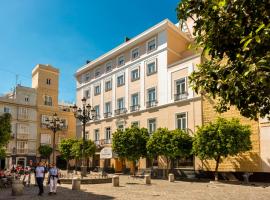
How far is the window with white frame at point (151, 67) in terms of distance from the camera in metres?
35.4

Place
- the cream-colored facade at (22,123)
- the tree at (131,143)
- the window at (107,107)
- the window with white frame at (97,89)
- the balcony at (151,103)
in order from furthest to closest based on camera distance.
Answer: the cream-colored facade at (22,123) < the window with white frame at (97,89) < the window at (107,107) < the balcony at (151,103) < the tree at (131,143)

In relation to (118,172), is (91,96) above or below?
above

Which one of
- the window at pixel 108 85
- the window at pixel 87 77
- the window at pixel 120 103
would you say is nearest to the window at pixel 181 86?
the window at pixel 120 103

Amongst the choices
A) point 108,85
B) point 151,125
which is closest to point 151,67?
point 151,125

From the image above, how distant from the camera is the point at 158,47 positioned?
34.9 meters

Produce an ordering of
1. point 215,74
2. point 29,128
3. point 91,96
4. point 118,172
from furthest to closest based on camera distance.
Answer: point 29,128
point 91,96
point 118,172
point 215,74

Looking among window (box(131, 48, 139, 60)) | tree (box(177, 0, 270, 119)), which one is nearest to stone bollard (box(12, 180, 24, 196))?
tree (box(177, 0, 270, 119))

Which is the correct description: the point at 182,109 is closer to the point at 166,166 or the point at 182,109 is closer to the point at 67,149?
the point at 166,166

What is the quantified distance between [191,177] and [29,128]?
33.8 meters

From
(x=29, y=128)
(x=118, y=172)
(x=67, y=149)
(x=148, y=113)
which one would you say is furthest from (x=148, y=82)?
(x=29, y=128)

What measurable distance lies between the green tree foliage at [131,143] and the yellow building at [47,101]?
28.4m

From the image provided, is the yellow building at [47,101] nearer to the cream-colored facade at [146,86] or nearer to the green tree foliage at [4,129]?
the cream-colored facade at [146,86]

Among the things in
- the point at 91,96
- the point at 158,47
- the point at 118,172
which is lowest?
the point at 118,172

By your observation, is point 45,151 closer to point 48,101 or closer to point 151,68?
point 48,101
